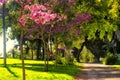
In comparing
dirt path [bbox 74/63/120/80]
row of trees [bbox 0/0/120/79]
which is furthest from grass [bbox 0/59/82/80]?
row of trees [bbox 0/0/120/79]

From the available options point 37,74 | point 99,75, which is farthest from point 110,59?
point 37,74

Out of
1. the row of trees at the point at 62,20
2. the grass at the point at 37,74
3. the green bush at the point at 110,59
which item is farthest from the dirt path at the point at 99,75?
the green bush at the point at 110,59

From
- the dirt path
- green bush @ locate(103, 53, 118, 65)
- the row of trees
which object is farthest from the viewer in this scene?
green bush @ locate(103, 53, 118, 65)

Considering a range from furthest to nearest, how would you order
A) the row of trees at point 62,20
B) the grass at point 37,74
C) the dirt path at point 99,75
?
the dirt path at point 99,75 < the grass at point 37,74 < the row of trees at point 62,20

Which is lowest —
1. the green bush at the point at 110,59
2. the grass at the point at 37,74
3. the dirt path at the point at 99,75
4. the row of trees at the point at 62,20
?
the dirt path at the point at 99,75

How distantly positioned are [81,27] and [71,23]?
417 inches

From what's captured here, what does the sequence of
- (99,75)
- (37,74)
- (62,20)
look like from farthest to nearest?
1. (62,20)
2. (99,75)
3. (37,74)

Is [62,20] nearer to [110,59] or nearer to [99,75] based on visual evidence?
[99,75]

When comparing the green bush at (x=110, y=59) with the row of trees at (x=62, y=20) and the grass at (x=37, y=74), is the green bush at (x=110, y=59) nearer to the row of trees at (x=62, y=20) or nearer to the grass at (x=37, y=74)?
the row of trees at (x=62, y=20)

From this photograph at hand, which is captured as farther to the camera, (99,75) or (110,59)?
(110,59)

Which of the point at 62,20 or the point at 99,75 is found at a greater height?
the point at 62,20

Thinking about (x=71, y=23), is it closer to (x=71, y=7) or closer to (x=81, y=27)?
(x=71, y=7)

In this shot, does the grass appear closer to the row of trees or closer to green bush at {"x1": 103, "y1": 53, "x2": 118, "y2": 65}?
the row of trees

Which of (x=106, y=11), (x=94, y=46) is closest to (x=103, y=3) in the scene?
(x=106, y=11)
